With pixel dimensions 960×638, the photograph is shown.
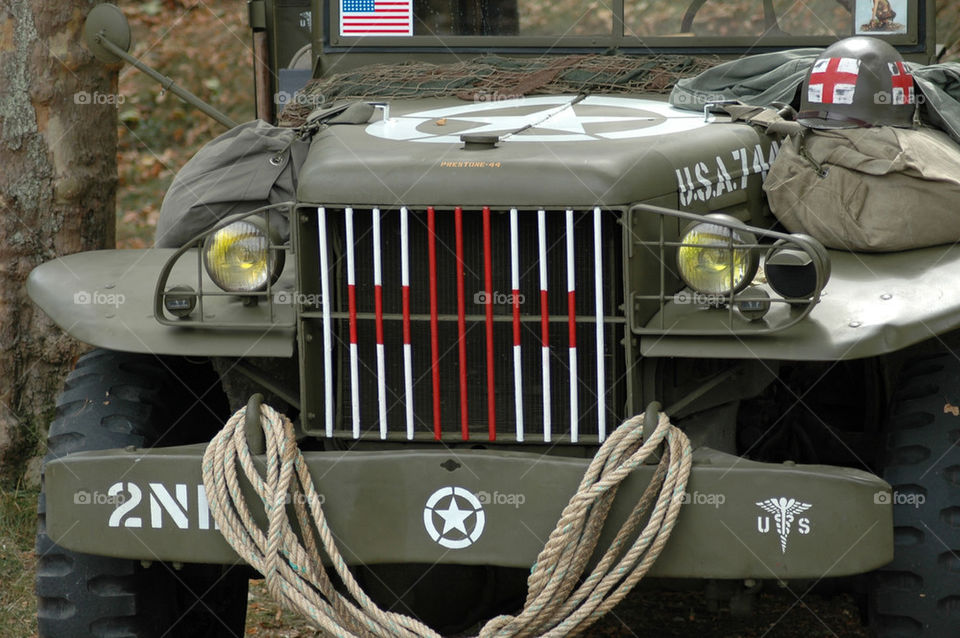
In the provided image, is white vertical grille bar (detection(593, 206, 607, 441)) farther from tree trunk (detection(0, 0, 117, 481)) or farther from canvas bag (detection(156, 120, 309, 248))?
tree trunk (detection(0, 0, 117, 481))

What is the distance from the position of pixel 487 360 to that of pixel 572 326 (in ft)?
A: 0.70

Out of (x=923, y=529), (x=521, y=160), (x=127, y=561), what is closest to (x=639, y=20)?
(x=521, y=160)

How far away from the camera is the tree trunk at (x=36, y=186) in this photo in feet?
16.3

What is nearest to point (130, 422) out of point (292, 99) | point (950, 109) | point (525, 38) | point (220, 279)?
point (220, 279)

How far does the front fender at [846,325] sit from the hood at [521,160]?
0.33 meters

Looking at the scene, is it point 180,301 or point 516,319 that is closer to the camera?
point 516,319

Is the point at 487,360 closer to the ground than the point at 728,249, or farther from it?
closer to the ground


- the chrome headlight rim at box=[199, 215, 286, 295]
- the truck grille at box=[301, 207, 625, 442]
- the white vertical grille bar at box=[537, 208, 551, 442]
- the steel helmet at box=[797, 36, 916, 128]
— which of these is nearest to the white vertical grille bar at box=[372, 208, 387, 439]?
the truck grille at box=[301, 207, 625, 442]

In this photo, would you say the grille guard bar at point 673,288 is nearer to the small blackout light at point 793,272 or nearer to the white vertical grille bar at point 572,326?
the small blackout light at point 793,272

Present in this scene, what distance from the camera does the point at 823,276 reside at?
2.86 meters

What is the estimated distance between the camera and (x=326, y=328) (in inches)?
123

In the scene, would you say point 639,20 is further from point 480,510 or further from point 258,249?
point 480,510

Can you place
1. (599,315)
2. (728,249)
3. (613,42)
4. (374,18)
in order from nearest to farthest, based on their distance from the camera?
(728,249)
(599,315)
(613,42)
(374,18)

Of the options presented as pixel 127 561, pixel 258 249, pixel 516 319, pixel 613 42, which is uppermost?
pixel 613 42
